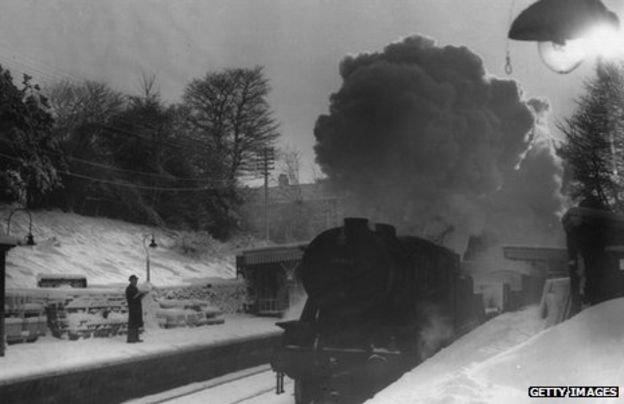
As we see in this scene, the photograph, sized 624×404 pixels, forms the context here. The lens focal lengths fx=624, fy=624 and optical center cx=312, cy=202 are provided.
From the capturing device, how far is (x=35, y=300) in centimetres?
1364

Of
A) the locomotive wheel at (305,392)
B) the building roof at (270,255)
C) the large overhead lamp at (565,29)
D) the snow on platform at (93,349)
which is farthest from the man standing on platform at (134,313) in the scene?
the large overhead lamp at (565,29)

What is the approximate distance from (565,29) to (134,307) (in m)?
12.3

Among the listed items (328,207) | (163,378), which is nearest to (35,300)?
(163,378)

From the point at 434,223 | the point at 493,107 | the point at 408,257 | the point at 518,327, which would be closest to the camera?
the point at 408,257

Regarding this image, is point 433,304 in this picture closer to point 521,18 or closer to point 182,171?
point 521,18

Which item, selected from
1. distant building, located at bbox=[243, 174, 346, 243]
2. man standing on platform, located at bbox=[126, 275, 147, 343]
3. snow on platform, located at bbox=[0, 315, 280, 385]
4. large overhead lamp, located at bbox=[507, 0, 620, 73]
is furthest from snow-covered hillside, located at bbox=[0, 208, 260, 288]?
large overhead lamp, located at bbox=[507, 0, 620, 73]

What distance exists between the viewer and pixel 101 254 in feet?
76.7

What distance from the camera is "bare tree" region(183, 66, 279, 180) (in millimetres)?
37719

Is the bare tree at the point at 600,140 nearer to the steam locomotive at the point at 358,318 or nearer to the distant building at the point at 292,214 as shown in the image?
the steam locomotive at the point at 358,318

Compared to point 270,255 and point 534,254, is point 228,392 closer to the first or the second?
point 270,255

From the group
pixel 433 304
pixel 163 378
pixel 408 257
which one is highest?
pixel 408 257

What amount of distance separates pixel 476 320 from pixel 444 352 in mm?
3797

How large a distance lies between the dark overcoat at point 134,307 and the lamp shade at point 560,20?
11.9 m

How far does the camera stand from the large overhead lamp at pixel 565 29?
2.90 metres
